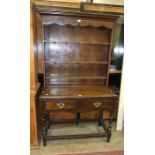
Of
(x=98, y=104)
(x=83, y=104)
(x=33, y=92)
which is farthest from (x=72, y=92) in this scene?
(x=33, y=92)

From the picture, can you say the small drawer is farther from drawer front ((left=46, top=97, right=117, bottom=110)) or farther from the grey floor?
the grey floor

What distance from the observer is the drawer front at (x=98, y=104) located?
2.03m

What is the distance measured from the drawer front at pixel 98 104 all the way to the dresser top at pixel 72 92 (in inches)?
2.8

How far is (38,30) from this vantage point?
2305 millimetres

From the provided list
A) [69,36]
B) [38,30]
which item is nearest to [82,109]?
[69,36]

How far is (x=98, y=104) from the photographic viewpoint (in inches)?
81.7

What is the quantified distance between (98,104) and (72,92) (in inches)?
15.8

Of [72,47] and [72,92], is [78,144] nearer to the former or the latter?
[72,92]

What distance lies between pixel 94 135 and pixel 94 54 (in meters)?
1.28

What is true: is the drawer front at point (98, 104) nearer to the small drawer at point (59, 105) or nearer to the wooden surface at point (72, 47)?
the small drawer at point (59, 105)

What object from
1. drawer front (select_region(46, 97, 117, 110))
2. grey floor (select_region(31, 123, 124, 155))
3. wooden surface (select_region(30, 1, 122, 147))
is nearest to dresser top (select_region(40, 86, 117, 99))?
drawer front (select_region(46, 97, 117, 110))

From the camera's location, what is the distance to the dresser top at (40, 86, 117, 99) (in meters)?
1.97
